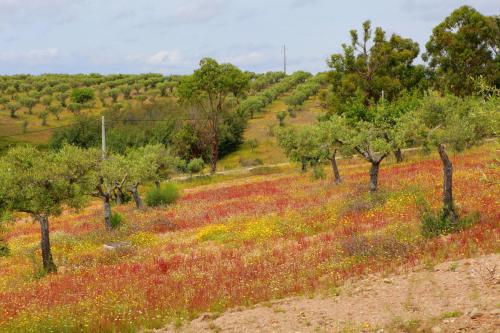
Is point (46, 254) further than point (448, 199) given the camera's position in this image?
Yes

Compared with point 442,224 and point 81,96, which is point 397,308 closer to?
point 442,224

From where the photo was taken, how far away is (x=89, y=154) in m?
24.8

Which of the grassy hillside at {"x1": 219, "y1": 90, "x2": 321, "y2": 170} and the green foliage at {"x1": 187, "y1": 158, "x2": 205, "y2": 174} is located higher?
the grassy hillside at {"x1": 219, "y1": 90, "x2": 321, "y2": 170}

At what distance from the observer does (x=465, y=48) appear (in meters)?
61.2

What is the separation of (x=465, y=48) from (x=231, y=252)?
5358 cm

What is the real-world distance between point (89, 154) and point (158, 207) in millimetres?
13524

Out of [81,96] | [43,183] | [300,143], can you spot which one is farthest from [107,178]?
[81,96]

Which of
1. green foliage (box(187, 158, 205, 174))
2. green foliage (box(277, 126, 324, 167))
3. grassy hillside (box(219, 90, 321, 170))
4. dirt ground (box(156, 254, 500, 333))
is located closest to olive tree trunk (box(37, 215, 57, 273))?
dirt ground (box(156, 254, 500, 333))

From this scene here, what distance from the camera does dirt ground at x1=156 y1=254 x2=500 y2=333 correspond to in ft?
33.6

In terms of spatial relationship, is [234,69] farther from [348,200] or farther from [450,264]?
[450,264]

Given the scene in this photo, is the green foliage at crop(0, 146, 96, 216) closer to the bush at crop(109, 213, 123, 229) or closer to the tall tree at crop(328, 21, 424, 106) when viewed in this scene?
the bush at crop(109, 213, 123, 229)

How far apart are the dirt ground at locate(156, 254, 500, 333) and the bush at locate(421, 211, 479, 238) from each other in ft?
11.7

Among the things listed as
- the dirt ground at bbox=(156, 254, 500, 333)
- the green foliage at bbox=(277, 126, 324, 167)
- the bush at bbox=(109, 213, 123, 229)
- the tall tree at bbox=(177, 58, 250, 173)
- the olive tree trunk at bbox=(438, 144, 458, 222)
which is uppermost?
the tall tree at bbox=(177, 58, 250, 173)

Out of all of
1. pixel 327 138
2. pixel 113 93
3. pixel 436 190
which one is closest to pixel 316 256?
pixel 436 190
